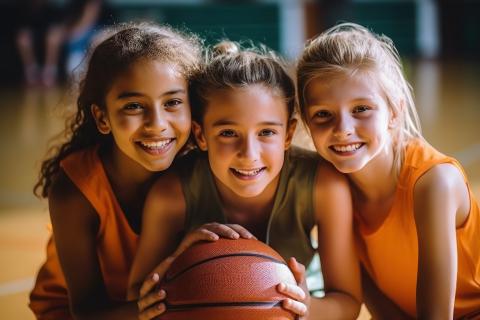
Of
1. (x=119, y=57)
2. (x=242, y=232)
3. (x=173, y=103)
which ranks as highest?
(x=119, y=57)

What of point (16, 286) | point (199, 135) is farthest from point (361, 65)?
point (16, 286)

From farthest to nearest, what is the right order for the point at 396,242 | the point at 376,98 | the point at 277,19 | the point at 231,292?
the point at 277,19
the point at 396,242
the point at 376,98
the point at 231,292

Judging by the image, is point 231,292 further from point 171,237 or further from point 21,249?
point 21,249

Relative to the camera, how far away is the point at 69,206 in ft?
5.92

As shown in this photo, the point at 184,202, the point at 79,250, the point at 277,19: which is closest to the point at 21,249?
the point at 79,250

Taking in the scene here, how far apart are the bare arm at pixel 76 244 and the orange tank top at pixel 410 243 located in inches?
26.4

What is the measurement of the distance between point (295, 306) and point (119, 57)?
28.1 inches

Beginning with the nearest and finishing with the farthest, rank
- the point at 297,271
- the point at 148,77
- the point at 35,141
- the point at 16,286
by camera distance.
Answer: the point at 297,271 < the point at 148,77 < the point at 16,286 < the point at 35,141

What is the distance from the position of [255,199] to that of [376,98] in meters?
0.39

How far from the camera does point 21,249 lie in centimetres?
282

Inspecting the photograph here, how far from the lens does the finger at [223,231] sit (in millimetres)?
1602

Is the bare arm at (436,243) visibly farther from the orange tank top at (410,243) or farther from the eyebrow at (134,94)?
the eyebrow at (134,94)

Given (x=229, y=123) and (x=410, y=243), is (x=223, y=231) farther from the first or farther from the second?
(x=410, y=243)

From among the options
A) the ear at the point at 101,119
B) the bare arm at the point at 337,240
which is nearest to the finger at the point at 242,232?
the bare arm at the point at 337,240
